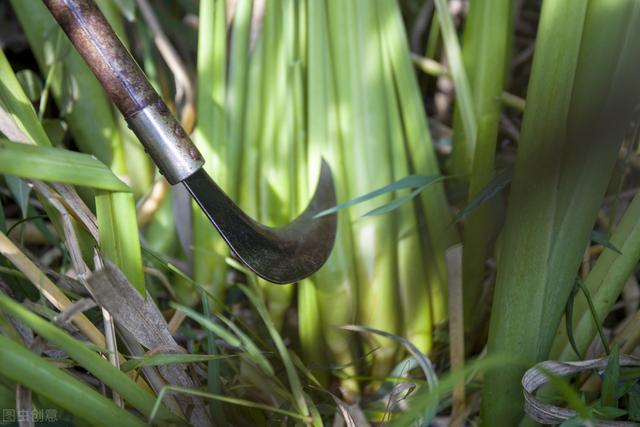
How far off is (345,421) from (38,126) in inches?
10.2

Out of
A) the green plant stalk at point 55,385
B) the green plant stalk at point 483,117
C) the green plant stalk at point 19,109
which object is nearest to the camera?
the green plant stalk at point 55,385

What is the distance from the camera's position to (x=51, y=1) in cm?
39

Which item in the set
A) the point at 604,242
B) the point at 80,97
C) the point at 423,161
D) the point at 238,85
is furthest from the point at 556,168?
the point at 80,97

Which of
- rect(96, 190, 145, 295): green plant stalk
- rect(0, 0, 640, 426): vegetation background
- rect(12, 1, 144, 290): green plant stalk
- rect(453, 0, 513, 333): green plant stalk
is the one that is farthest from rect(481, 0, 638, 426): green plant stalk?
rect(12, 1, 144, 290): green plant stalk

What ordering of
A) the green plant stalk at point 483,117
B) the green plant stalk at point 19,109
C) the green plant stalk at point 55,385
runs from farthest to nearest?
1. the green plant stalk at point 483,117
2. the green plant stalk at point 19,109
3. the green plant stalk at point 55,385

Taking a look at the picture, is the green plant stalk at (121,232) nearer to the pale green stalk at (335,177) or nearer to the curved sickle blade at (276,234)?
the curved sickle blade at (276,234)

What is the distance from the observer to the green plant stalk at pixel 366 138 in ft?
1.86

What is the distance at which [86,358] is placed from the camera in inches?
13.4

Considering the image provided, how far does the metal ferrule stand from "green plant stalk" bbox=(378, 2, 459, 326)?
0.79ft

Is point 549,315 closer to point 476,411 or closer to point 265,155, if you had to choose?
point 476,411

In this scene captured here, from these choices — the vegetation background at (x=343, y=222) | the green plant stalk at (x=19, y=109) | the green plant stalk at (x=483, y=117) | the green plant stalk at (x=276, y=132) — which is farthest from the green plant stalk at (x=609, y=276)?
the green plant stalk at (x=19, y=109)

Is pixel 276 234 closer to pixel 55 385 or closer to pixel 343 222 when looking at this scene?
pixel 343 222

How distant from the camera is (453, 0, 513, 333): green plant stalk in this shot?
0.54 metres

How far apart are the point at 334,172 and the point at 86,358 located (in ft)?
0.94
